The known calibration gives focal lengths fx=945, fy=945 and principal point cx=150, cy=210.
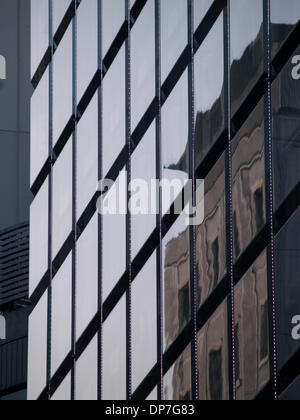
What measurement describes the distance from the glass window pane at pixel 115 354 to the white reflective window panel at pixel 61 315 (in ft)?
4.06

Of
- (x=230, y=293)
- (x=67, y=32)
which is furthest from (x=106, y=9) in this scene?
(x=230, y=293)

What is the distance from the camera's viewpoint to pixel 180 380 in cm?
1232

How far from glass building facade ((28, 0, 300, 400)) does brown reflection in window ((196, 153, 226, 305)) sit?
26 millimetres

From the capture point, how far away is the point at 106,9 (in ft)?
49.5

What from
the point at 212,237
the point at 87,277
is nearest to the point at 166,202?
the point at 212,237

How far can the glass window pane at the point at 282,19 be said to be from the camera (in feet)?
33.7

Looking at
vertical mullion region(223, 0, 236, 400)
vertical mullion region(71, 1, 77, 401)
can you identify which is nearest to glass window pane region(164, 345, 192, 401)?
vertical mullion region(223, 0, 236, 400)

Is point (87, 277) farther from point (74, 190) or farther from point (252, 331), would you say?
point (252, 331)

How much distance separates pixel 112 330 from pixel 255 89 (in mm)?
5167

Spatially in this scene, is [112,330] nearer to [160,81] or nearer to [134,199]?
[134,199]

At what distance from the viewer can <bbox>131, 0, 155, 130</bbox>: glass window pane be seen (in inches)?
533

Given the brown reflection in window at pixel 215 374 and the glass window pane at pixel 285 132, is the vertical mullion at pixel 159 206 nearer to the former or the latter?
the brown reflection in window at pixel 215 374

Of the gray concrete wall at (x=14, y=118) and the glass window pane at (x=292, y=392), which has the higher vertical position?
the gray concrete wall at (x=14, y=118)

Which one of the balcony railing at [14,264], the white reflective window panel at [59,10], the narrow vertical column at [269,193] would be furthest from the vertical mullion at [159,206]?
the balcony railing at [14,264]
